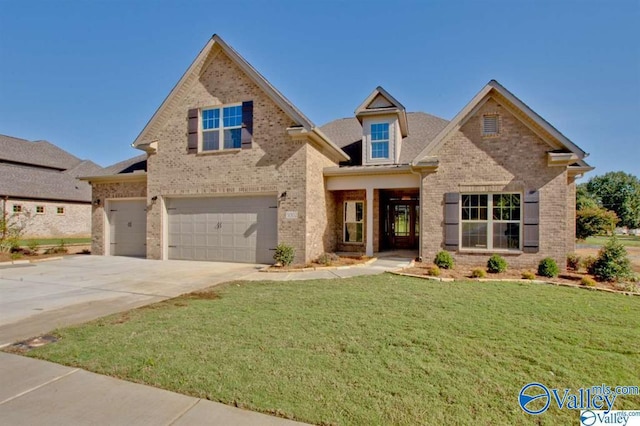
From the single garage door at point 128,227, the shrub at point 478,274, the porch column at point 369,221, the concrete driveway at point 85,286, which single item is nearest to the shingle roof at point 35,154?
the single garage door at point 128,227

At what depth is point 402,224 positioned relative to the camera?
1609cm

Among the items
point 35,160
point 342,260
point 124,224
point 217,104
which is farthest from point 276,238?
point 35,160

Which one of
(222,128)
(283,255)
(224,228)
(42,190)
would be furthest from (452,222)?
(42,190)

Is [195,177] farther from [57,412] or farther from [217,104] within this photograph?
[57,412]

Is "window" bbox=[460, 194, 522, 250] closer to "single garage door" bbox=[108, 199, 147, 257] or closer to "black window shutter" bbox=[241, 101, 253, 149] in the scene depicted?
"black window shutter" bbox=[241, 101, 253, 149]

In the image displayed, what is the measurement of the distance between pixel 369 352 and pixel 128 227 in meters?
14.6

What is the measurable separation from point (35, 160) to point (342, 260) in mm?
33997

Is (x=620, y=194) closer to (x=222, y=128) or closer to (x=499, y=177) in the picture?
(x=499, y=177)

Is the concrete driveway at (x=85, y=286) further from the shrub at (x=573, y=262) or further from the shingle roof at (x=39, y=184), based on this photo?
the shingle roof at (x=39, y=184)

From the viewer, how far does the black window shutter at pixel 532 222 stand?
34.3ft

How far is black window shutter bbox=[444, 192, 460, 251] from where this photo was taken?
11125mm

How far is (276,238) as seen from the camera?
11992 mm

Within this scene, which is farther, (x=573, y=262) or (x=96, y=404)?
(x=573, y=262)

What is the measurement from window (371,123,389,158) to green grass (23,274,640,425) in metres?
8.49
